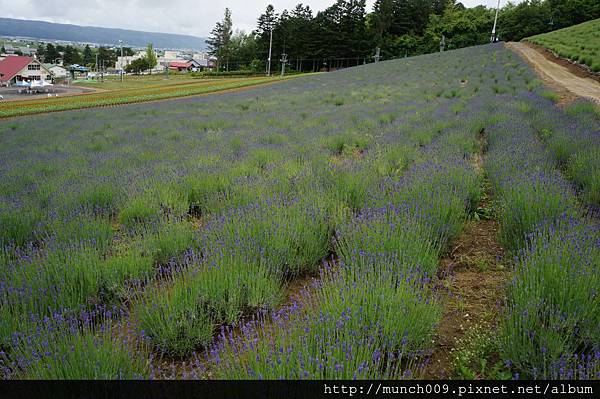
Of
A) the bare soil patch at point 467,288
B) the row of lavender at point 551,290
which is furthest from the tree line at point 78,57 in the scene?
the row of lavender at point 551,290

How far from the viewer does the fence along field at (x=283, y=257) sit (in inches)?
77.9

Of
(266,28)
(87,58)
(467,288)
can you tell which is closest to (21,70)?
(266,28)

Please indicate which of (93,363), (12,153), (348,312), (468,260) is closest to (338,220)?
(468,260)

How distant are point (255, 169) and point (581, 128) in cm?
562

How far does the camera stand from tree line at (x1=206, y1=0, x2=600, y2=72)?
5675 cm

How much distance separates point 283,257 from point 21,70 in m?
98.9

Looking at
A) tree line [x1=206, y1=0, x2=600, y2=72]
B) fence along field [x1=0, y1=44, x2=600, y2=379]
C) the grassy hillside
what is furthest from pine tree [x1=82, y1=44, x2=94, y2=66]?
fence along field [x1=0, y1=44, x2=600, y2=379]

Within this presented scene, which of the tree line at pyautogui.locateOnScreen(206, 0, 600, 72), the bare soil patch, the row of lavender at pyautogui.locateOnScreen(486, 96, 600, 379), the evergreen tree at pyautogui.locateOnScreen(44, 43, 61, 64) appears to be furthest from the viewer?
the evergreen tree at pyautogui.locateOnScreen(44, 43, 61, 64)

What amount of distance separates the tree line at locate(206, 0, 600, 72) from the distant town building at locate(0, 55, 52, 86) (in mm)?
43379

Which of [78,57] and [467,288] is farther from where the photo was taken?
[78,57]

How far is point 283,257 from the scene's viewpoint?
324 cm

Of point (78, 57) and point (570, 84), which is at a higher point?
point (78, 57)

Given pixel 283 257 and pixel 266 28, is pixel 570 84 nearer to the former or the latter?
pixel 283 257

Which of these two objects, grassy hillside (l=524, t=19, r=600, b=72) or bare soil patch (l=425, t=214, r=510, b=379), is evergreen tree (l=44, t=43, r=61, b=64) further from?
bare soil patch (l=425, t=214, r=510, b=379)
